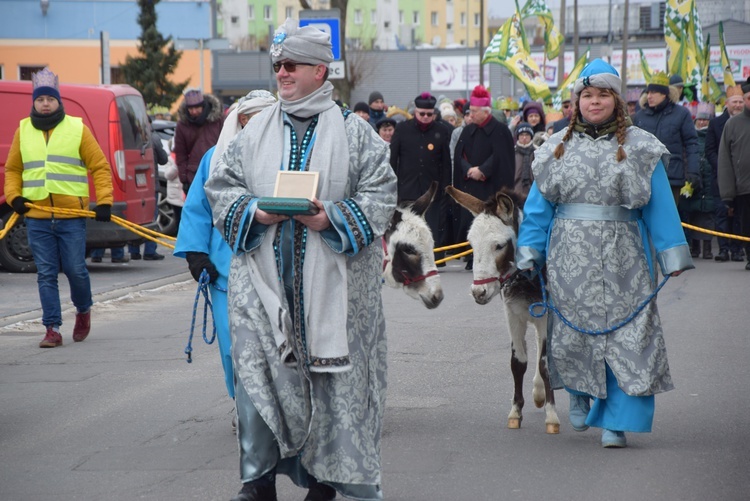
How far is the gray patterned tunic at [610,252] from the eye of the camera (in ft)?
21.1

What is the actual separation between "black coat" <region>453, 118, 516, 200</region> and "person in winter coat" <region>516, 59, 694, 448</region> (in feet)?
27.7

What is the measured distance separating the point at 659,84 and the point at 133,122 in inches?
258

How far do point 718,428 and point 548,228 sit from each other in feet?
4.83

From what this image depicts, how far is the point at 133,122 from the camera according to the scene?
1526 centimetres

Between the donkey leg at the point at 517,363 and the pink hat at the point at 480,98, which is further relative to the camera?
the pink hat at the point at 480,98

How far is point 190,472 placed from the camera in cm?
603

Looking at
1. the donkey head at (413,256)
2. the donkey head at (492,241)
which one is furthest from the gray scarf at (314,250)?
the donkey head at (413,256)

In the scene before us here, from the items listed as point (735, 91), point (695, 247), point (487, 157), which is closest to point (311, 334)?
point (487, 157)

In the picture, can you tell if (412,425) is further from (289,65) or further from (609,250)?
(289,65)

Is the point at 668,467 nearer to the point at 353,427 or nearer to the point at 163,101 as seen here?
the point at 353,427

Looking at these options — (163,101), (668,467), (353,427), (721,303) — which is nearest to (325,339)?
(353,427)

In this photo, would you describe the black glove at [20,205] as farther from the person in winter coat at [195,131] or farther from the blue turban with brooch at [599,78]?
the person in winter coat at [195,131]

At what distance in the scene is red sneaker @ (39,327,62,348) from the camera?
1011cm

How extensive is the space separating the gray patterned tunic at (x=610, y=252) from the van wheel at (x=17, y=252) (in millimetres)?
9862
